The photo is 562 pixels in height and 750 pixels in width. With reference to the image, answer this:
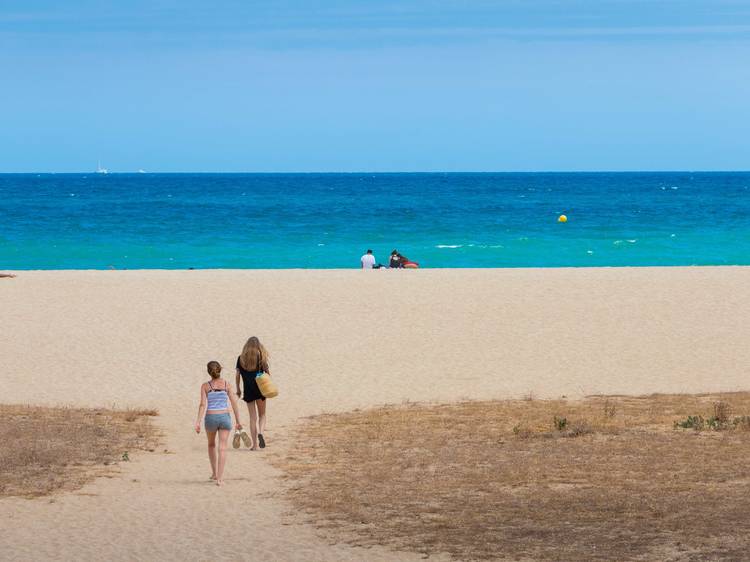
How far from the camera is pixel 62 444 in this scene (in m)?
13.3

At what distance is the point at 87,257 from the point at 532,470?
4801cm

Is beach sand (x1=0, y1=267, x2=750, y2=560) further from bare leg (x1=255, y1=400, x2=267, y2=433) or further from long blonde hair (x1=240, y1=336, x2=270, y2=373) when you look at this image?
long blonde hair (x1=240, y1=336, x2=270, y2=373)

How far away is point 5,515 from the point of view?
1032 centimetres

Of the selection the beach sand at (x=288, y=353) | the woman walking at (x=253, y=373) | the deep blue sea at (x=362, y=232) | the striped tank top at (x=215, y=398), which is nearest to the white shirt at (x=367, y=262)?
the beach sand at (x=288, y=353)

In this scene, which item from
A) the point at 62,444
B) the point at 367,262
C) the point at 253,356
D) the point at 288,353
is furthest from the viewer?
the point at 367,262

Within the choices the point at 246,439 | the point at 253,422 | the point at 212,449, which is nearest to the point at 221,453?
the point at 212,449

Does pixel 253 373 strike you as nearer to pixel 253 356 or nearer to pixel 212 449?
pixel 253 356

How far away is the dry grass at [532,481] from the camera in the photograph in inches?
360

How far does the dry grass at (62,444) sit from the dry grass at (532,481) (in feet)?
6.67

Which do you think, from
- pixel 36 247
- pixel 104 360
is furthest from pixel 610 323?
pixel 36 247

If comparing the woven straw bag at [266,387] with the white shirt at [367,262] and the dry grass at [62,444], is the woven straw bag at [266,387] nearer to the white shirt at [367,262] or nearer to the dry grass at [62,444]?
the dry grass at [62,444]

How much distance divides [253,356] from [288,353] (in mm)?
9129

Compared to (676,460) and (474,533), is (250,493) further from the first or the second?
(676,460)

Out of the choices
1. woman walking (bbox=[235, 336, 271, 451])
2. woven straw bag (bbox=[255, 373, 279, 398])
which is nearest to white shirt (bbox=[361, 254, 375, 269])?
woman walking (bbox=[235, 336, 271, 451])
